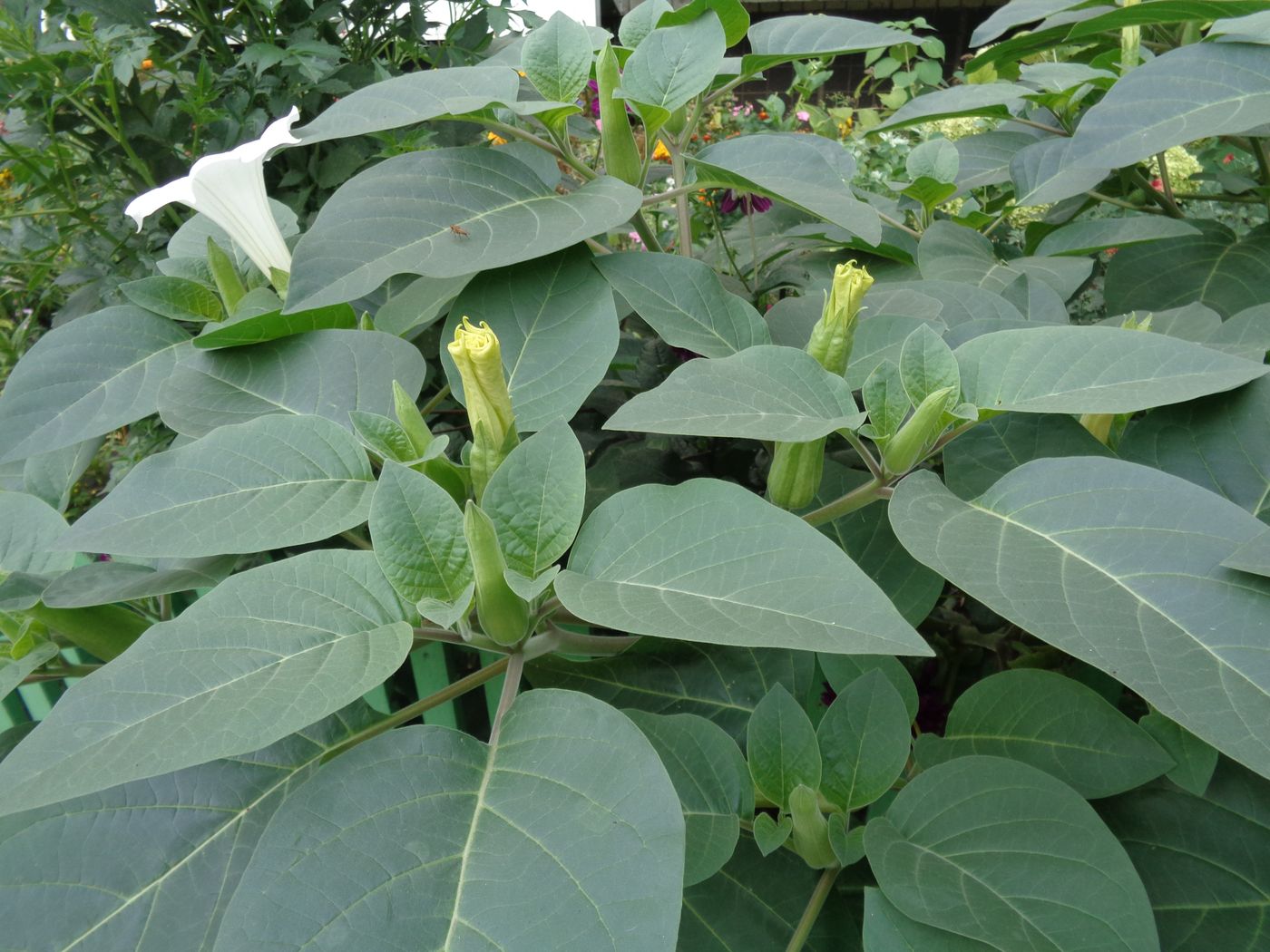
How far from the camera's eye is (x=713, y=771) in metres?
0.53

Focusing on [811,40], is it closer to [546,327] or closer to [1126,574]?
[546,327]

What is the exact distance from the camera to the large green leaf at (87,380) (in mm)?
684

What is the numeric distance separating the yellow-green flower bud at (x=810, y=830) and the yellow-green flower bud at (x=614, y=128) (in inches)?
20.3

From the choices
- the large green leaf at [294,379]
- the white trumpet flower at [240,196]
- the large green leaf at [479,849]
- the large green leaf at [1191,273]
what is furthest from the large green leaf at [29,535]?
the large green leaf at [1191,273]

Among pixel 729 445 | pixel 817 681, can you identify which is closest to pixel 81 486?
pixel 729 445

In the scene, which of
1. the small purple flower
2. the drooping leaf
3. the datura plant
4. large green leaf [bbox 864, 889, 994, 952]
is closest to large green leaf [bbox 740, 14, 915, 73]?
the datura plant

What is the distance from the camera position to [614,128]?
0.76m

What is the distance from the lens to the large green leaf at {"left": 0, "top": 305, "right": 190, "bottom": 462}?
684 mm

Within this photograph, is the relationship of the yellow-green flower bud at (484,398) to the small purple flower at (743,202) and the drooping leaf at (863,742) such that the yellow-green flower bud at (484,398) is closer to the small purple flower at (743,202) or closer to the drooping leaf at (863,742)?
the drooping leaf at (863,742)

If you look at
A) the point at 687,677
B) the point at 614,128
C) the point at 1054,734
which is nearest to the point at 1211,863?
the point at 1054,734

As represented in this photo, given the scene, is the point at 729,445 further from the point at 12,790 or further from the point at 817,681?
the point at 12,790

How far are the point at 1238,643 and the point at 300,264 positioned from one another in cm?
60

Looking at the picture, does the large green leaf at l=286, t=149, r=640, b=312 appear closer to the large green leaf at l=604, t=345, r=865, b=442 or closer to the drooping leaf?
the large green leaf at l=604, t=345, r=865, b=442

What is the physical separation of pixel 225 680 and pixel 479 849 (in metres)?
0.15
